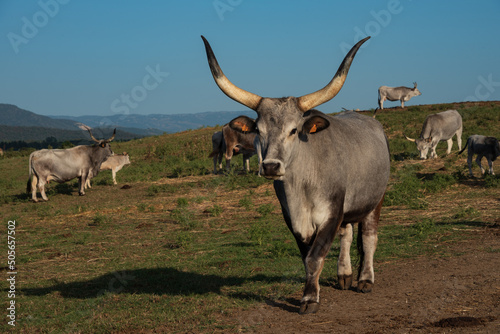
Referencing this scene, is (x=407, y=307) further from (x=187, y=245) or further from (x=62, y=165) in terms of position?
(x=62, y=165)

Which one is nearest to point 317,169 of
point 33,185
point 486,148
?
point 486,148

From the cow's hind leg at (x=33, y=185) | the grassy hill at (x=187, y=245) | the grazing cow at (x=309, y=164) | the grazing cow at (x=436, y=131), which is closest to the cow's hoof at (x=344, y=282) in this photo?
the grazing cow at (x=309, y=164)

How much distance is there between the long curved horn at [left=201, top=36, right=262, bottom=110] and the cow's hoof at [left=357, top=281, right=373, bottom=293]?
2674 millimetres

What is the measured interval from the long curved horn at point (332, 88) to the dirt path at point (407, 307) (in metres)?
2.37

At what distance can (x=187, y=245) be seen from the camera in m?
10.8

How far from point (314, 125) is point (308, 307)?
6.77 feet

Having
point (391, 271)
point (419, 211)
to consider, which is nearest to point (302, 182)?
point (391, 271)

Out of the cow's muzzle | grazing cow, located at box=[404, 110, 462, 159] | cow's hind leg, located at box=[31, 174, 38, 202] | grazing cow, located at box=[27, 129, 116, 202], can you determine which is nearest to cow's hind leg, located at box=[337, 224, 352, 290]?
the cow's muzzle

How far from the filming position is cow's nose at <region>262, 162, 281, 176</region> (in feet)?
18.5

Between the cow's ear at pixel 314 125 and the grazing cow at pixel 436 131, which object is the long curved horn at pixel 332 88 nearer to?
the cow's ear at pixel 314 125

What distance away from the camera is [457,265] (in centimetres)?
780

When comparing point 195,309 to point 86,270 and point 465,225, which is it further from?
point 465,225

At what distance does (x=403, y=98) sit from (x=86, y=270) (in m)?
34.7

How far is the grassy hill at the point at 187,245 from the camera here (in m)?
6.74
